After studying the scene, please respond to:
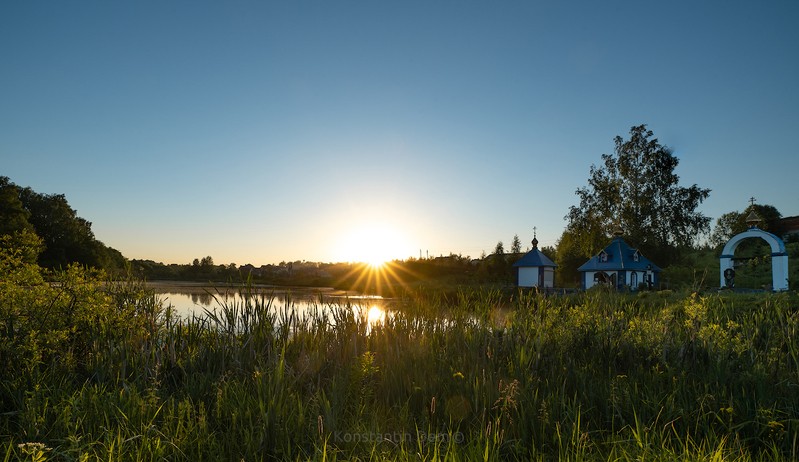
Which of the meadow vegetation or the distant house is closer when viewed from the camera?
the meadow vegetation

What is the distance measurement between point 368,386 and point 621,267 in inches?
1158

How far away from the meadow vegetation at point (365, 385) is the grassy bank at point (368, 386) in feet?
0.07

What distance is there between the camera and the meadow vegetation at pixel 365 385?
10.3ft

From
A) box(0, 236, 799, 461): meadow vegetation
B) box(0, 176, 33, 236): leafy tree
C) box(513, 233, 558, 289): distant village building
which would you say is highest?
box(0, 176, 33, 236): leafy tree

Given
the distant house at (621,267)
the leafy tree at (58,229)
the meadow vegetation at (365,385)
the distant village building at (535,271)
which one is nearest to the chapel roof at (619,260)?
the distant house at (621,267)

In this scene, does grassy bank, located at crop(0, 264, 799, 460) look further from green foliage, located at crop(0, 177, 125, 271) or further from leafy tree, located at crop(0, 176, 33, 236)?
green foliage, located at crop(0, 177, 125, 271)

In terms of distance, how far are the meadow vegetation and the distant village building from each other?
27.0 meters

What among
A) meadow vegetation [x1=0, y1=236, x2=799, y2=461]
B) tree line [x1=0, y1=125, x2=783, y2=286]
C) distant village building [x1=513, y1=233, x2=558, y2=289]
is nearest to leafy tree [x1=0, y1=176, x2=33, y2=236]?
tree line [x1=0, y1=125, x2=783, y2=286]

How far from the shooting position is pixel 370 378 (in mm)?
4730

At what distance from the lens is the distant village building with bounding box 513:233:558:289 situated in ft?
110

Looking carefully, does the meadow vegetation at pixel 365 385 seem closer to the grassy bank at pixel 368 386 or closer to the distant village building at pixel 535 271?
the grassy bank at pixel 368 386

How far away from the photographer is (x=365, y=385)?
14.3 feet

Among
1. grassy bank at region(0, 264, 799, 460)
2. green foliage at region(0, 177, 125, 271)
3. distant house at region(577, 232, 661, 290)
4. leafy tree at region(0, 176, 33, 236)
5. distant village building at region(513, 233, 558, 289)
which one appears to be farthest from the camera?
green foliage at region(0, 177, 125, 271)

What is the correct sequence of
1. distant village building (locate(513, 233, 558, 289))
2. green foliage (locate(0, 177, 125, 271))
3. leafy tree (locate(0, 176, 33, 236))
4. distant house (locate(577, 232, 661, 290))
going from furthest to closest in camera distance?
1. green foliage (locate(0, 177, 125, 271))
2. distant village building (locate(513, 233, 558, 289))
3. distant house (locate(577, 232, 661, 290))
4. leafy tree (locate(0, 176, 33, 236))
